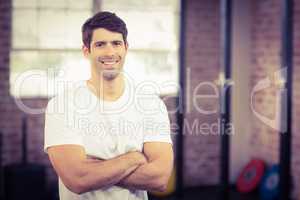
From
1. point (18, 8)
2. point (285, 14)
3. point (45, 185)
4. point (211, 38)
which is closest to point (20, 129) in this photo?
point (45, 185)

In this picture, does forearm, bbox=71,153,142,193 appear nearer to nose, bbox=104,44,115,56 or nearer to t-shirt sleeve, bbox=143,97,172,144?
t-shirt sleeve, bbox=143,97,172,144

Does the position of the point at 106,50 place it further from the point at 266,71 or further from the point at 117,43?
the point at 266,71

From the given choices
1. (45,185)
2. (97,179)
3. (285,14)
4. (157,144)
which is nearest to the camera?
(97,179)

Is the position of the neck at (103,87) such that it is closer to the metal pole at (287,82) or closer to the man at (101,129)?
the man at (101,129)

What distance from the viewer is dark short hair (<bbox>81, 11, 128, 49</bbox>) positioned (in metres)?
1.57

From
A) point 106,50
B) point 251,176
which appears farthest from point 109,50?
point 251,176

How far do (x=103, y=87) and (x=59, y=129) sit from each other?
20 centimetres

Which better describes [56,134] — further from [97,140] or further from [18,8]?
[18,8]

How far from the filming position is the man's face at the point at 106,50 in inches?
61.6

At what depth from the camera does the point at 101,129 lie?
1.59 metres

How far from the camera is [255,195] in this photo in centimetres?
491

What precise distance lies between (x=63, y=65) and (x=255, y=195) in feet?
7.44

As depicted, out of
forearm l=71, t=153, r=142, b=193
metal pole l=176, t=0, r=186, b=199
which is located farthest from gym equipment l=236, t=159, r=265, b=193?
forearm l=71, t=153, r=142, b=193

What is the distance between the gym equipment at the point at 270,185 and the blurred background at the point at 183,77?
0.05 ft
